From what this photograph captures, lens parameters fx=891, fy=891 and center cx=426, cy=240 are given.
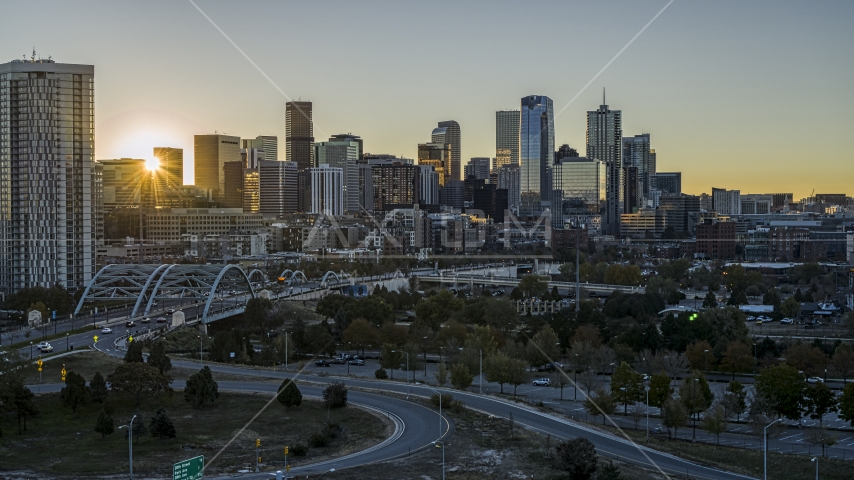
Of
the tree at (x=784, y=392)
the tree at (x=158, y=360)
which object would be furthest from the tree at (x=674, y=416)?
the tree at (x=158, y=360)

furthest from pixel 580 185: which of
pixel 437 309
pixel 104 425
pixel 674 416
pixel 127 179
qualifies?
pixel 104 425

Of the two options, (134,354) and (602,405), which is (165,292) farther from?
(602,405)

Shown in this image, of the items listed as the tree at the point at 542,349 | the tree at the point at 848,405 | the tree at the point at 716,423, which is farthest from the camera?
the tree at the point at 542,349

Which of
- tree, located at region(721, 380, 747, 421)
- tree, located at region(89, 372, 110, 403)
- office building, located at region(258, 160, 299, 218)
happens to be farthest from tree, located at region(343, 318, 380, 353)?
office building, located at region(258, 160, 299, 218)

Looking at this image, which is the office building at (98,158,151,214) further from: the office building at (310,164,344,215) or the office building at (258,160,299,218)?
the office building at (310,164,344,215)

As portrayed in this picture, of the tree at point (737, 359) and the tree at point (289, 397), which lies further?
the tree at point (737, 359)

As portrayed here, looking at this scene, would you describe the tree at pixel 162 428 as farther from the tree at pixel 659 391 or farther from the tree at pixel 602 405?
the tree at pixel 659 391

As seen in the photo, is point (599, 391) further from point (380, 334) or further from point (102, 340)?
point (102, 340)
